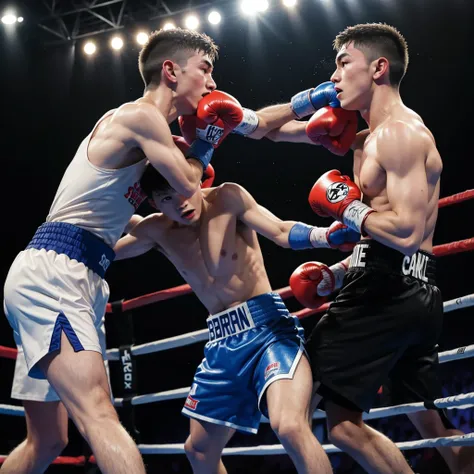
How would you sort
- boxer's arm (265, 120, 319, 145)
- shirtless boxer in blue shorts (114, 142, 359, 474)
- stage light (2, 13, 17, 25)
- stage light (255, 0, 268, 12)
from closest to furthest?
shirtless boxer in blue shorts (114, 142, 359, 474) < boxer's arm (265, 120, 319, 145) < stage light (2, 13, 17, 25) < stage light (255, 0, 268, 12)

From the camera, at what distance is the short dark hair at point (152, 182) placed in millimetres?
2281

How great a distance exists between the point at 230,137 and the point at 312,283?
18.6ft

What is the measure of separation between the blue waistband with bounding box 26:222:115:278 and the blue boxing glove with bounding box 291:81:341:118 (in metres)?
1.02

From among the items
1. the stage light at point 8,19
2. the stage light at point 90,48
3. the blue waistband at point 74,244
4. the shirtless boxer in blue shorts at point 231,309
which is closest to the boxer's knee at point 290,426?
the shirtless boxer in blue shorts at point 231,309

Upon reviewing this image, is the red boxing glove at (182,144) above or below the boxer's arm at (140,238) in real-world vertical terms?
above

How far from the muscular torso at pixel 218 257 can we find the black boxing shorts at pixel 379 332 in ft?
1.24

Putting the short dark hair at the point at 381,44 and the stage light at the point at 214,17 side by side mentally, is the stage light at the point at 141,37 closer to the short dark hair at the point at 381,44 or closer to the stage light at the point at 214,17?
the stage light at the point at 214,17

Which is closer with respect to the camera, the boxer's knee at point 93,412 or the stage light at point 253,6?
the boxer's knee at point 93,412

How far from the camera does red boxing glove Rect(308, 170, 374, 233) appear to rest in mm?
2010

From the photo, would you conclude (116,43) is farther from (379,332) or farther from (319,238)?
(379,332)

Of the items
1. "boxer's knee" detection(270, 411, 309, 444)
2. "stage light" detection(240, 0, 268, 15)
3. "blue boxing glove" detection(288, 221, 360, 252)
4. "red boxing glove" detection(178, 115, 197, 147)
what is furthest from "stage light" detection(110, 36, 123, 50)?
"boxer's knee" detection(270, 411, 309, 444)

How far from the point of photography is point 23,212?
7.16m

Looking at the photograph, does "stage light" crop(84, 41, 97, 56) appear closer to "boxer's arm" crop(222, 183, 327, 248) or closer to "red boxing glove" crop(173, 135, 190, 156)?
"red boxing glove" crop(173, 135, 190, 156)

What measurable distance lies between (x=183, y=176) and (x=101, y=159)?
0.88 feet
